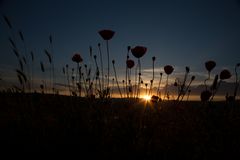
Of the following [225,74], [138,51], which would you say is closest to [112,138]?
[138,51]

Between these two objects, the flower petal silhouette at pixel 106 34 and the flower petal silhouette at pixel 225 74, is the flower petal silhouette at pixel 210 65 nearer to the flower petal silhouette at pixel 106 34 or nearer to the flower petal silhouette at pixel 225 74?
the flower petal silhouette at pixel 225 74

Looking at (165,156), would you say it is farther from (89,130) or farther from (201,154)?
(89,130)

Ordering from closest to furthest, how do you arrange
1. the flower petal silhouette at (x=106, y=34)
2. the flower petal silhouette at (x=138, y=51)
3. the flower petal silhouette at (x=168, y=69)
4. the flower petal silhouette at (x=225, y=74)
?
1. the flower petal silhouette at (x=225, y=74)
2. the flower petal silhouette at (x=106, y=34)
3. the flower petal silhouette at (x=138, y=51)
4. the flower petal silhouette at (x=168, y=69)

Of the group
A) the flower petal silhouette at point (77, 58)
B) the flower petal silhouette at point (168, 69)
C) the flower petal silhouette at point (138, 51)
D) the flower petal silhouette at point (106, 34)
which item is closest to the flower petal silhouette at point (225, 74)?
the flower petal silhouette at point (168, 69)

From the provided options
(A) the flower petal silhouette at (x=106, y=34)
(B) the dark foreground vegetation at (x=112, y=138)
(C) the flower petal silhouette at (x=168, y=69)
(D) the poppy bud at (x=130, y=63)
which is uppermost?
(A) the flower petal silhouette at (x=106, y=34)

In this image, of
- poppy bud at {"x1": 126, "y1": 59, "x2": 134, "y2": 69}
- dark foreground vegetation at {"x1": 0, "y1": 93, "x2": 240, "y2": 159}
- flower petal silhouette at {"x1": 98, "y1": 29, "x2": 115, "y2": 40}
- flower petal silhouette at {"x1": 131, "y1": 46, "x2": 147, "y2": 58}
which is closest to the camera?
dark foreground vegetation at {"x1": 0, "y1": 93, "x2": 240, "y2": 159}

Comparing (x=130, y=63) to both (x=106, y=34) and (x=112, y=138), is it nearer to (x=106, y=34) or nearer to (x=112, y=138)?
(x=106, y=34)

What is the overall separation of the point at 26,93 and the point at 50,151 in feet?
7.29

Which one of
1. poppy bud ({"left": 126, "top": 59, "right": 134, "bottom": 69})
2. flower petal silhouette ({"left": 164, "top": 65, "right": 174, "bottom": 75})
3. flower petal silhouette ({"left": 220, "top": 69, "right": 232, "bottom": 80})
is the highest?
poppy bud ({"left": 126, "top": 59, "right": 134, "bottom": 69})

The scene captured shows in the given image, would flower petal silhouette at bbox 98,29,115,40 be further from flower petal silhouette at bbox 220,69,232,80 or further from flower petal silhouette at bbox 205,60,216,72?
flower petal silhouette at bbox 220,69,232,80

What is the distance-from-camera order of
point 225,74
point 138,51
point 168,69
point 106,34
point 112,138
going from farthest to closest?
point 168,69
point 138,51
point 106,34
point 225,74
point 112,138

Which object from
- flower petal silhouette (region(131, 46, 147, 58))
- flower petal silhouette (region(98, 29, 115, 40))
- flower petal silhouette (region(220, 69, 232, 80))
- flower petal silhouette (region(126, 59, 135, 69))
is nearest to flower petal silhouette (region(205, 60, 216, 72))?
flower petal silhouette (region(220, 69, 232, 80))

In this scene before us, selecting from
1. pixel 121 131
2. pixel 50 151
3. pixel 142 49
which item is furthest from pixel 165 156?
pixel 142 49

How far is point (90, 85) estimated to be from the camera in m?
4.54
